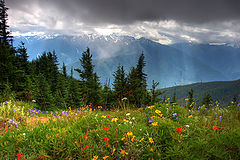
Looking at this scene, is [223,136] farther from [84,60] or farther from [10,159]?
[84,60]

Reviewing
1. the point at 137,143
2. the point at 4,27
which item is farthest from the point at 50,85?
the point at 137,143

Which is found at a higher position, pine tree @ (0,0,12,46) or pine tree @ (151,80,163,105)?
pine tree @ (0,0,12,46)

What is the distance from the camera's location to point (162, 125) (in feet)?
7.73

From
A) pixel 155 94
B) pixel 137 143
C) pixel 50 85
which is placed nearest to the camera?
pixel 137 143

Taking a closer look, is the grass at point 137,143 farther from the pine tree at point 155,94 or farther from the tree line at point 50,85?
the tree line at point 50,85

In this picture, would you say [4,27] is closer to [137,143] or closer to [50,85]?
[50,85]

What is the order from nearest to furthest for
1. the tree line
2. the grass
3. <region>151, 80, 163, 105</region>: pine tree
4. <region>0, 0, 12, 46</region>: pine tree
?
the grass
<region>151, 80, 163, 105</region>: pine tree
the tree line
<region>0, 0, 12, 46</region>: pine tree

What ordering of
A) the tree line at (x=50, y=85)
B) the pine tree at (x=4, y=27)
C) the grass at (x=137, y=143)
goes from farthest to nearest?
1. the pine tree at (x=4, y=27)
2. the tree line at (x=50, y=85)
3. the grass at (x=137, y=143)

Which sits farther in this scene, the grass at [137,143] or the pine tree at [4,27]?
the pine tree at [4,27]

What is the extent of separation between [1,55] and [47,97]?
7156 millimetres

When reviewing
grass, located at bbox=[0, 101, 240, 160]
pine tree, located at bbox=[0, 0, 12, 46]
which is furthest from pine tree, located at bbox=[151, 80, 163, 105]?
pine tree, located at bbox=[0, 0, 12, 46]

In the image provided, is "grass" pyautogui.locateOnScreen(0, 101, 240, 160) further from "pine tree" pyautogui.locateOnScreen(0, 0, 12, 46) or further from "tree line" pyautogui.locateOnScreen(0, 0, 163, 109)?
"pine tree" pyautogui.locateOnScreen(0, 0, 12, 46)

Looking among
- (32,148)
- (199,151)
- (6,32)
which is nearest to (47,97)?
(32,148)

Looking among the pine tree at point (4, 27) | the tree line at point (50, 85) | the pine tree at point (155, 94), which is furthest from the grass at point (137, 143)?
the pine tree at point (4, 27)
